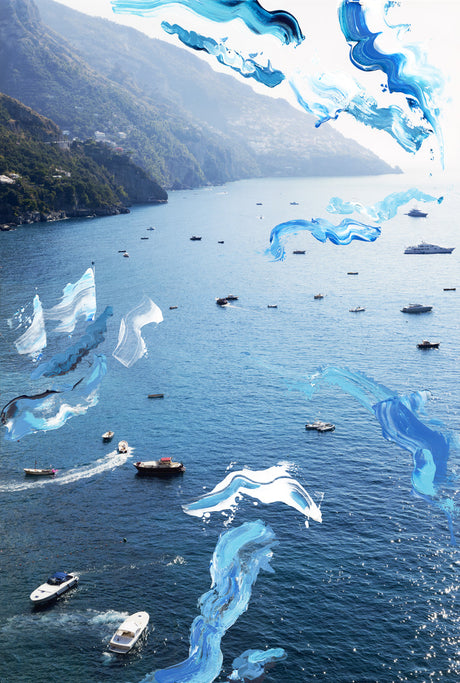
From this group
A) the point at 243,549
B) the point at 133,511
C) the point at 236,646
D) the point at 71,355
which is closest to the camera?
the point at 236,646

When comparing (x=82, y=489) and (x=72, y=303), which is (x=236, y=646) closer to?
(x=82, y=489)

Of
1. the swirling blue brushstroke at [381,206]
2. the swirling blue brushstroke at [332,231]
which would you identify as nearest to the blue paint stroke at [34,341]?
the swirling blue brushstroke at [332,231]

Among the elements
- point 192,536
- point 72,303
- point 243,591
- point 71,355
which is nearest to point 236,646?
point 243,591

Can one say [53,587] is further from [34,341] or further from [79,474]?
[34,341]

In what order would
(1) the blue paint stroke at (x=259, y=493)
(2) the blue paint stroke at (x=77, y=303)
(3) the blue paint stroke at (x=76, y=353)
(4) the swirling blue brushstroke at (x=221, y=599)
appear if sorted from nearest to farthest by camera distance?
(4) the swirling blue brushstroke at (x=221, y=599)
(1) the blue paint stroke at (x=259, y=493)
(3) the blue paint stroke at (x=76, y=353)
(2) the blue paint stroke at (x=77, y=303)

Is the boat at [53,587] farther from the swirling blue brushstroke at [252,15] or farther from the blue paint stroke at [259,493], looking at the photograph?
the swirling blue brushstroke at [252,15]
